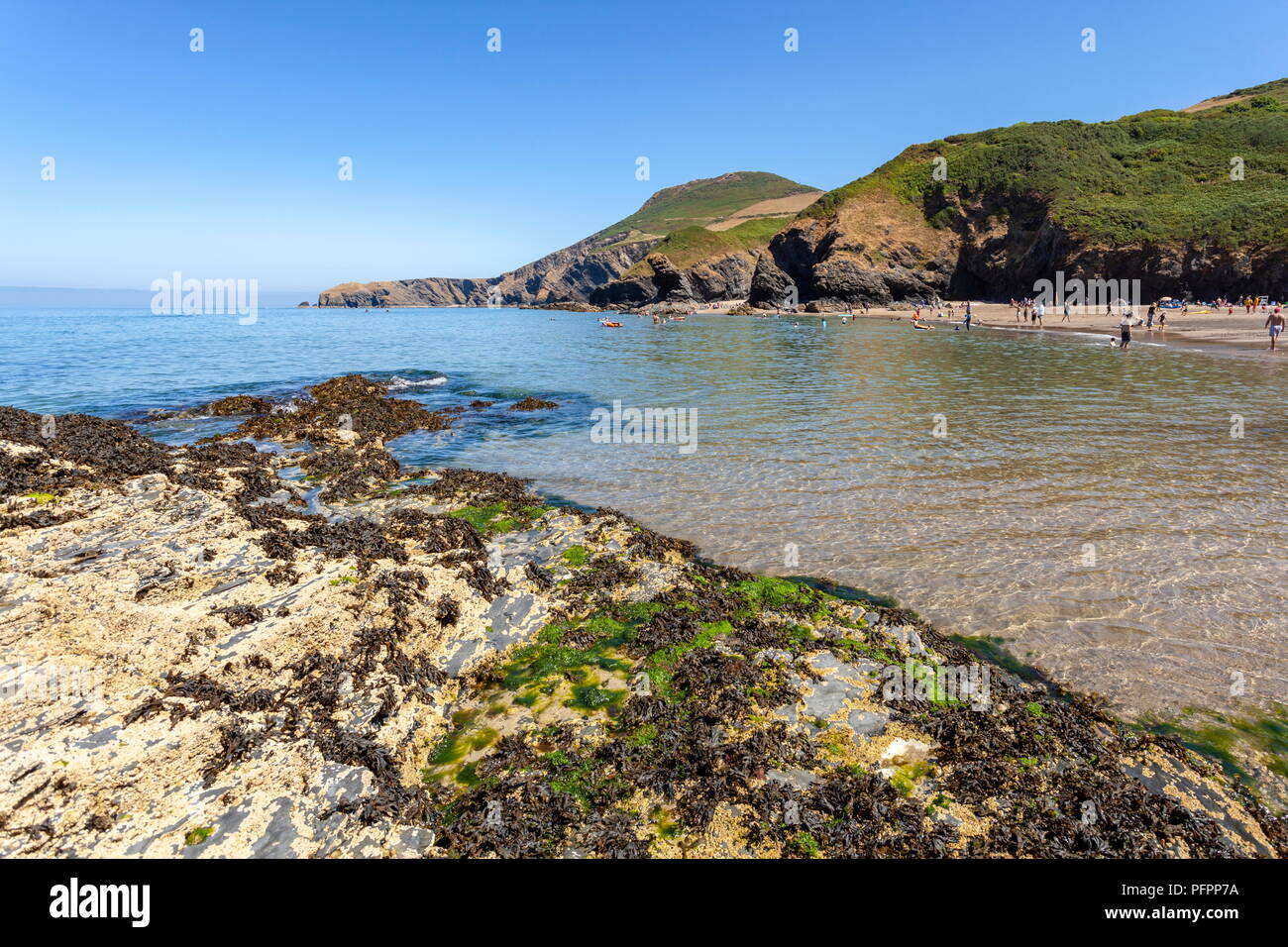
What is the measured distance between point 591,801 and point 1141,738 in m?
5.53

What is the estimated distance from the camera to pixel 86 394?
2677 centimetres

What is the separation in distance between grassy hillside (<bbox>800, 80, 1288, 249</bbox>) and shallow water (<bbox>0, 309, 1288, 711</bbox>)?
5103 centimetres

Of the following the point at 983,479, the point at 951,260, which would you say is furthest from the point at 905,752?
the point at 951,260

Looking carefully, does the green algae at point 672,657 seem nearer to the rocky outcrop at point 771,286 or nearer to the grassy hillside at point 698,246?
the rocky outcrop at point 771,286

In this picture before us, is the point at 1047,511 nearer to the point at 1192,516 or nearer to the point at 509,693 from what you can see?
the point at 1192,516

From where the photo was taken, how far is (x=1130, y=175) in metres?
85.2

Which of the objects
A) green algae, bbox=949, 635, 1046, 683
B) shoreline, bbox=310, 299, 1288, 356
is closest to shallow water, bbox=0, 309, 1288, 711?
green algae, bbox=949, 635, 1046, 683

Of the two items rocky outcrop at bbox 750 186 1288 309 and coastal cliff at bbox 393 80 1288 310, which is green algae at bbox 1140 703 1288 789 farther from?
rocky outcrop at bbox 750 186 1288 309

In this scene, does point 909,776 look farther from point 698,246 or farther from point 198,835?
point 698,246

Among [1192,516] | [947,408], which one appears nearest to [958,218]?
[947,408]

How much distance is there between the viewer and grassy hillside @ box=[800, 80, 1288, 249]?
222ft

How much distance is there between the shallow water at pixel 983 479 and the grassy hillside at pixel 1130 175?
51034 millimetres

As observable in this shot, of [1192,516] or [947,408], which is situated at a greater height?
[947,408]

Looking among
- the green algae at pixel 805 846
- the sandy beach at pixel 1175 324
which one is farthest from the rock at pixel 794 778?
the sandy beach at pixel 1175 324
